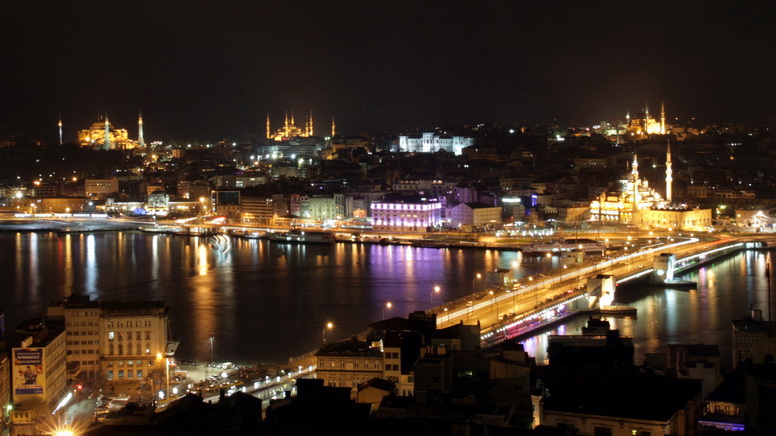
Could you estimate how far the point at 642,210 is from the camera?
19.0 m

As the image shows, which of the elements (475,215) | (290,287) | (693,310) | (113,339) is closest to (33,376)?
(113,339)

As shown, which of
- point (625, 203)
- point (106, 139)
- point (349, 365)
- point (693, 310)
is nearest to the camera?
point (349, 365)

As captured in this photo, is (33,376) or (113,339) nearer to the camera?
(33,376)

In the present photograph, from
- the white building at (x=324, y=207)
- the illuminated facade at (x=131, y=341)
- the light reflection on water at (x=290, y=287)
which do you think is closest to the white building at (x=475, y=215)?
the light reflection on water at (x=290, y=287)

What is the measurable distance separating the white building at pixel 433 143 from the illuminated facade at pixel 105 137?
10.6 meters

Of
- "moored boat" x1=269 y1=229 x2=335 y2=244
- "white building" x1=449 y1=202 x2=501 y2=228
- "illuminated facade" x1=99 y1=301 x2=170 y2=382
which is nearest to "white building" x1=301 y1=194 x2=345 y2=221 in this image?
"moored boat" x1=269 y1=229 x2=335 y2=244

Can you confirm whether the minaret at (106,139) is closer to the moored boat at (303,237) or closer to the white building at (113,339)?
the moored boat at (303,237)

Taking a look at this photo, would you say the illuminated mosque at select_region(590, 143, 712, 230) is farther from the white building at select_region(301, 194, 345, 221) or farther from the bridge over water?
the white building at select_region(301, 194, 345, 221)

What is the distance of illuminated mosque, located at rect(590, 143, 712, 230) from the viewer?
725 inches

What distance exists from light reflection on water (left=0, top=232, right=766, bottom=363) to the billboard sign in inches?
64.5

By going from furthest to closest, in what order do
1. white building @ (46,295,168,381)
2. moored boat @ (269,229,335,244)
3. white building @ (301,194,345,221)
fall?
white building @ (301,194,345,221) < moored boat @ (269,229,335,244) < white building @ (46,295,168,381)

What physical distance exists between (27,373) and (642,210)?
14.9 m

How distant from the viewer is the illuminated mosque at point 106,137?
34.8 m

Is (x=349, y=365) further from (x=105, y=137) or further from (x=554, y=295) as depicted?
(x=105, y=137)
